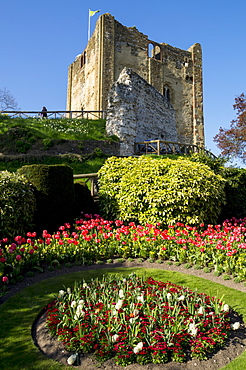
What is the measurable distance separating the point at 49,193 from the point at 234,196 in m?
7.44

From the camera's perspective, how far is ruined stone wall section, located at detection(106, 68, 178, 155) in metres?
18.9

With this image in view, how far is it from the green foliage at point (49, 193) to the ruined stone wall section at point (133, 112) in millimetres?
9765

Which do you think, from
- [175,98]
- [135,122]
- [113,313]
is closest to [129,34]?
[175,98]

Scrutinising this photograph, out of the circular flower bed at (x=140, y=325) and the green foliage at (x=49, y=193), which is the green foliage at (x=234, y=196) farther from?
the circular flower bed at (x=140, y=325)

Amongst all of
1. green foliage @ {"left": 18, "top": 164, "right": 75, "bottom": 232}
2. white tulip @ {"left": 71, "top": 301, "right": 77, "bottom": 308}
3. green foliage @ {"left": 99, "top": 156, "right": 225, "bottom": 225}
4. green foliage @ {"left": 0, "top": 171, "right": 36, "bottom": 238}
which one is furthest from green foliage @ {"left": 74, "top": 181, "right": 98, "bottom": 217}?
white tulip @ {"left": 71, "top": 301, "right": 77, "bottom": 308}

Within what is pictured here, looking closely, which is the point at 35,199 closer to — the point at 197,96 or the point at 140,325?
the point at 140,325

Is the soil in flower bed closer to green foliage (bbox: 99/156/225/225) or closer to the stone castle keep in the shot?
green foliage (bbox: 99/156/225/225)

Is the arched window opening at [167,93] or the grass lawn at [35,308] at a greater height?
the arched window opening at [167,93]

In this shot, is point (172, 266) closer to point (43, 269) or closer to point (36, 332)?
point (43, 269)

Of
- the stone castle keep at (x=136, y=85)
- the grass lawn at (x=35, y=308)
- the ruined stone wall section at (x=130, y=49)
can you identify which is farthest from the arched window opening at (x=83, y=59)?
the grass lawn at (x=35, y=308)

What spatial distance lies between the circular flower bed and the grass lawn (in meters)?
0.28

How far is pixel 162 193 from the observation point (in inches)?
345

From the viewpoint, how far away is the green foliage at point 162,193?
8.69m

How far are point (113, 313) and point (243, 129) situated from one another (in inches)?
1193
